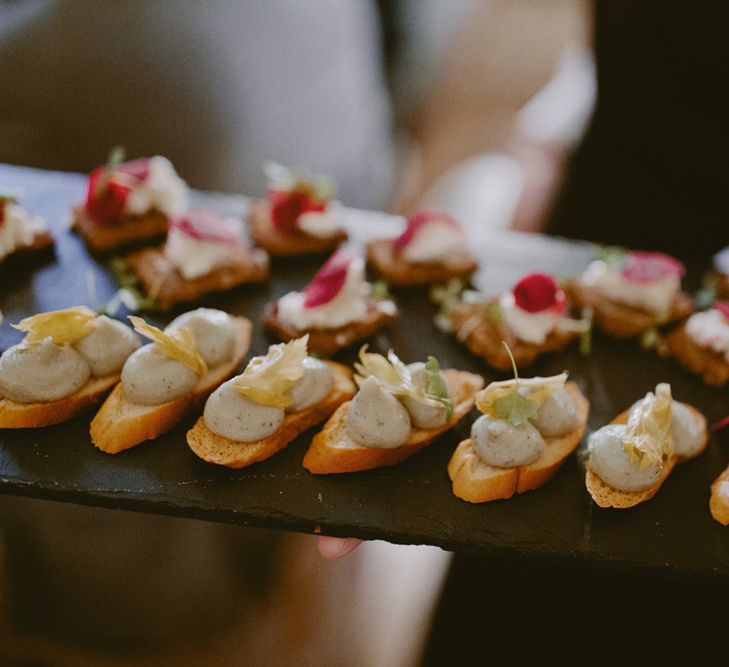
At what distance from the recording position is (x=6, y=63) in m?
3.59

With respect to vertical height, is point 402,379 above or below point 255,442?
above

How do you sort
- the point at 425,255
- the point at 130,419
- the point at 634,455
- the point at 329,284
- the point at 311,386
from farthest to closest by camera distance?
the point at 425,255 < the point at 329,284 < the point at 311,386 < the point at 130,419 < the point at 634,455

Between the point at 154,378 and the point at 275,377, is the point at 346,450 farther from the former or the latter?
the point at 154,378

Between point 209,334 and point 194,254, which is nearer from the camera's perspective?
point 209,334

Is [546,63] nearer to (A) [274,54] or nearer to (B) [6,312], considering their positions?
(A) [274,54]

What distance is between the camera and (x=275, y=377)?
2.05m

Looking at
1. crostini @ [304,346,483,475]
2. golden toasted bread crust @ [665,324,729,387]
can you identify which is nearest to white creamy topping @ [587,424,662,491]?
crostini @ [304,346,483,475]

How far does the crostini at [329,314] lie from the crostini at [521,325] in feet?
0.97

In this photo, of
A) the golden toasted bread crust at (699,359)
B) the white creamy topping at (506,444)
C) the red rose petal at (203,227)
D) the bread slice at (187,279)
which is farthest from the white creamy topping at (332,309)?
the golden toasted bread crust at (699,359)

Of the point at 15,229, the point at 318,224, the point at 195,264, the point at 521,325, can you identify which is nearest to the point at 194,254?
the point at 195,264

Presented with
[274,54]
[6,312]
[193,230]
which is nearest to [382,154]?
[274,54]

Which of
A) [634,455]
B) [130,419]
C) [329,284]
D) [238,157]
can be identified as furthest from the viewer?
[238,157]

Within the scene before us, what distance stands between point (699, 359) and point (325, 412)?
126 cm

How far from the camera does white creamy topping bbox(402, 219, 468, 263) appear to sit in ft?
9.33
